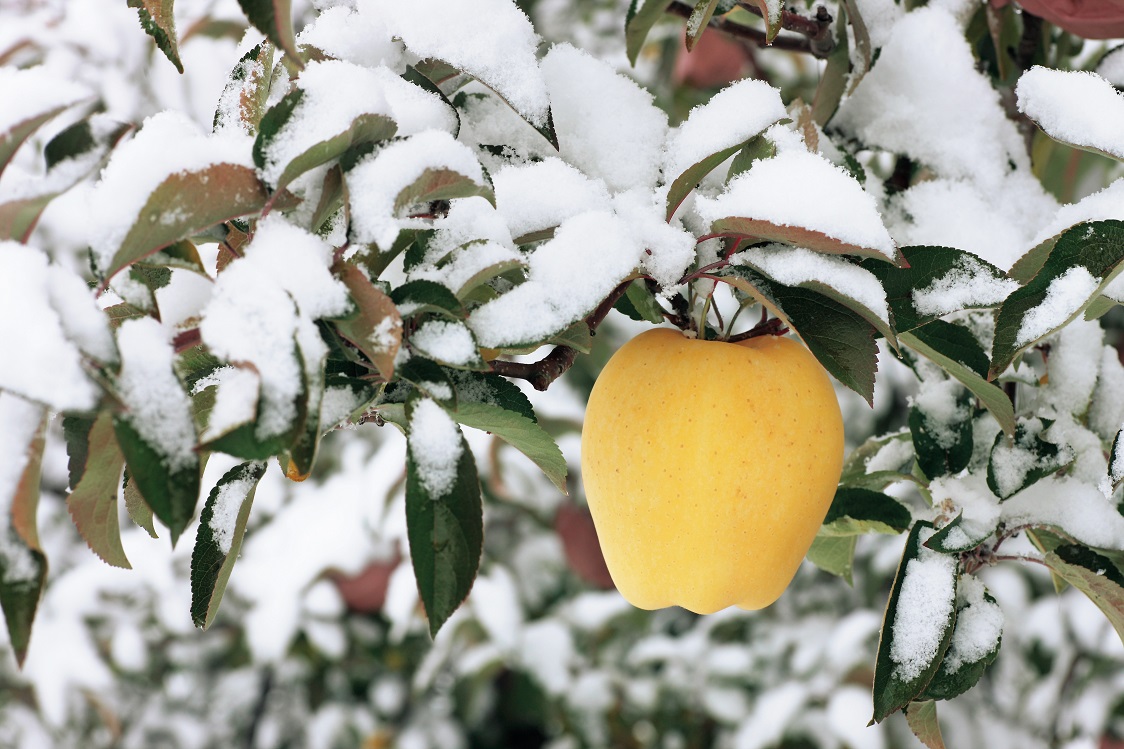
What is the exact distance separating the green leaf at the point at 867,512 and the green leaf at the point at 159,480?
0.33 metres

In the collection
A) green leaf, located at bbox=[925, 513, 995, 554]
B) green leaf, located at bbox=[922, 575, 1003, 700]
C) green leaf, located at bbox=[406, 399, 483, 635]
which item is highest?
green leaf, located at bbox=[406, 399, 483, 635]

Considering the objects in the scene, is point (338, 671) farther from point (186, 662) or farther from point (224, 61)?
point (224, 61)

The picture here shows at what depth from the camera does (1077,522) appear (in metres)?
0.49

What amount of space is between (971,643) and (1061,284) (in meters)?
0.18

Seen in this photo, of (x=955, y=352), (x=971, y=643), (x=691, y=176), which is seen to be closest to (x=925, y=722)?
(x=971, y=643)

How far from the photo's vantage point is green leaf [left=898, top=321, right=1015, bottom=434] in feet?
1.40

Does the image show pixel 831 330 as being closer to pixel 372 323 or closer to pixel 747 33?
pixel 372 323

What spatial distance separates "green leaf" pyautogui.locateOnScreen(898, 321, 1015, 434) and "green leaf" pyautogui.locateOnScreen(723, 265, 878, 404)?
4 centimetres

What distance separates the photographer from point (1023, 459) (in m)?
0.49

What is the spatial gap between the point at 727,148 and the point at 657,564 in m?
0.18

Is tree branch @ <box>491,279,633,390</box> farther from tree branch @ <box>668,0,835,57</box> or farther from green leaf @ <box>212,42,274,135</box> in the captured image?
tree branch @ <box>668,0,835,57</box>

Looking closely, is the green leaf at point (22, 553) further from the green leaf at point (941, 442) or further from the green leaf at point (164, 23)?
the green leaf at point (941, 442)

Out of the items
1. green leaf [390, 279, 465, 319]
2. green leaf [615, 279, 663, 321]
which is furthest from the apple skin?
green leaf [390, 279, 465, 319]

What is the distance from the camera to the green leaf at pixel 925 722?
47 cm
